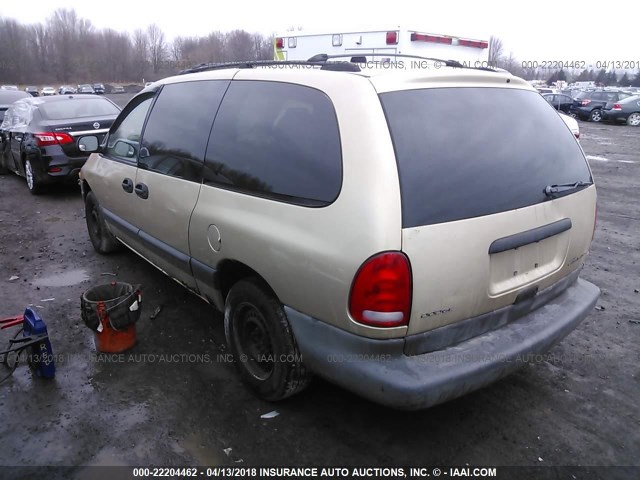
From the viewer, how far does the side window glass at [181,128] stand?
10.3ft

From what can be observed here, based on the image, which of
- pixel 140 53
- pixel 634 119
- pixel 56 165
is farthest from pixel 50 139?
pixel 140 53

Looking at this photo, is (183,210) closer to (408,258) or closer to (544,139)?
(408,258)

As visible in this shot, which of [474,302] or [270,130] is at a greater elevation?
[270,130]

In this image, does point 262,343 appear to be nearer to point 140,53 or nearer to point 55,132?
point 55,132

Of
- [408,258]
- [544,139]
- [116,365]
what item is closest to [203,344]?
[116,365]

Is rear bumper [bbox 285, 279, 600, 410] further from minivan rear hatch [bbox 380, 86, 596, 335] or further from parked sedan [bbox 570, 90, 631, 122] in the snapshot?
parked sedan [bbox 570, 90, 631, 122]

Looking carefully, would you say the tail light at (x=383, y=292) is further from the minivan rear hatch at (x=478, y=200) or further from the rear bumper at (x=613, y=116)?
the rear bumper at (x=613, y=116)

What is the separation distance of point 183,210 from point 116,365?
3.86 feet

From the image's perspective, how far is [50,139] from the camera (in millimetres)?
7547

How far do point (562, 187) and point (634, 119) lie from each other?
83.2ft

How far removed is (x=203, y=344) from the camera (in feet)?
11.8

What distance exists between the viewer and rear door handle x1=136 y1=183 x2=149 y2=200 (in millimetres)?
3652

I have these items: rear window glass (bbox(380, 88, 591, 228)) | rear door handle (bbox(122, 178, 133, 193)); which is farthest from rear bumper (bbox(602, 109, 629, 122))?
rear door handle (bbox(122, 178, 133, 193))

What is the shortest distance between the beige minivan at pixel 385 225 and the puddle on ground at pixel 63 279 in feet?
7.19
